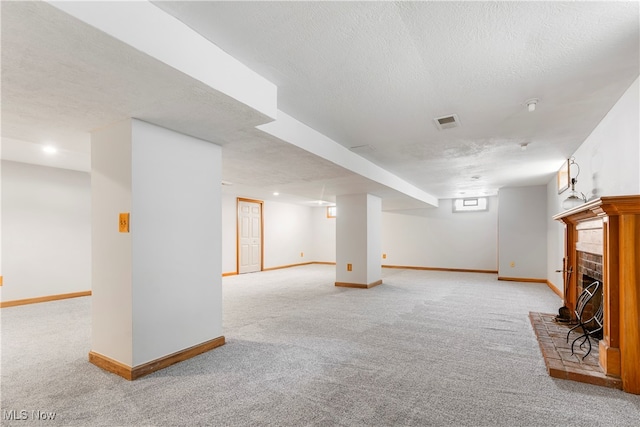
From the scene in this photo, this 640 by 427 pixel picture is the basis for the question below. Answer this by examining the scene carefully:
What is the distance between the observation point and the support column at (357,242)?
6.68m

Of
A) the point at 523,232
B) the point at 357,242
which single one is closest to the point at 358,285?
the point at 357,242

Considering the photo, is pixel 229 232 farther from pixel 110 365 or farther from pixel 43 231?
pixel 110 365

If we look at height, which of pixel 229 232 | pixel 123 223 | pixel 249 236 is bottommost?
pixel 249 236

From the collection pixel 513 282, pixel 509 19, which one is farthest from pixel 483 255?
pixel 509 19

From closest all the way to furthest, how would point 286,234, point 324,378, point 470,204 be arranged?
point 324,378 < point 470,204 < point 286,234

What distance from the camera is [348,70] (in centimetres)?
232

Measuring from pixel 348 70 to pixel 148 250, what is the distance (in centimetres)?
211

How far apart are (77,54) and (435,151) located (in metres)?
3.99

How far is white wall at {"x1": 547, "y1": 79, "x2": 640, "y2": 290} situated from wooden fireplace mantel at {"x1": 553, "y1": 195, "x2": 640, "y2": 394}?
0.93 ft

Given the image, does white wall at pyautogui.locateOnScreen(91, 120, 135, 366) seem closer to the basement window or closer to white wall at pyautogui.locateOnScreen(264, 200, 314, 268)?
white wall at pyautogui.locateOnScreen(264, 200, 314, 268)

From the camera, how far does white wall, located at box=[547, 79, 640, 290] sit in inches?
98.1

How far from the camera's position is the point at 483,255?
30.3ft

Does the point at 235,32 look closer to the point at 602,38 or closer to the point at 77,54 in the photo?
the point at 77,54

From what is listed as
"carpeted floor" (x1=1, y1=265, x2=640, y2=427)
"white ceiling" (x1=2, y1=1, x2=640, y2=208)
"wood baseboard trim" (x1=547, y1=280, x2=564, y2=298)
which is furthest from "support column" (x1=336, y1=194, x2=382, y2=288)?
"wood baseboard trim" (x1=547, y1=280, x2=564, y2=298)
